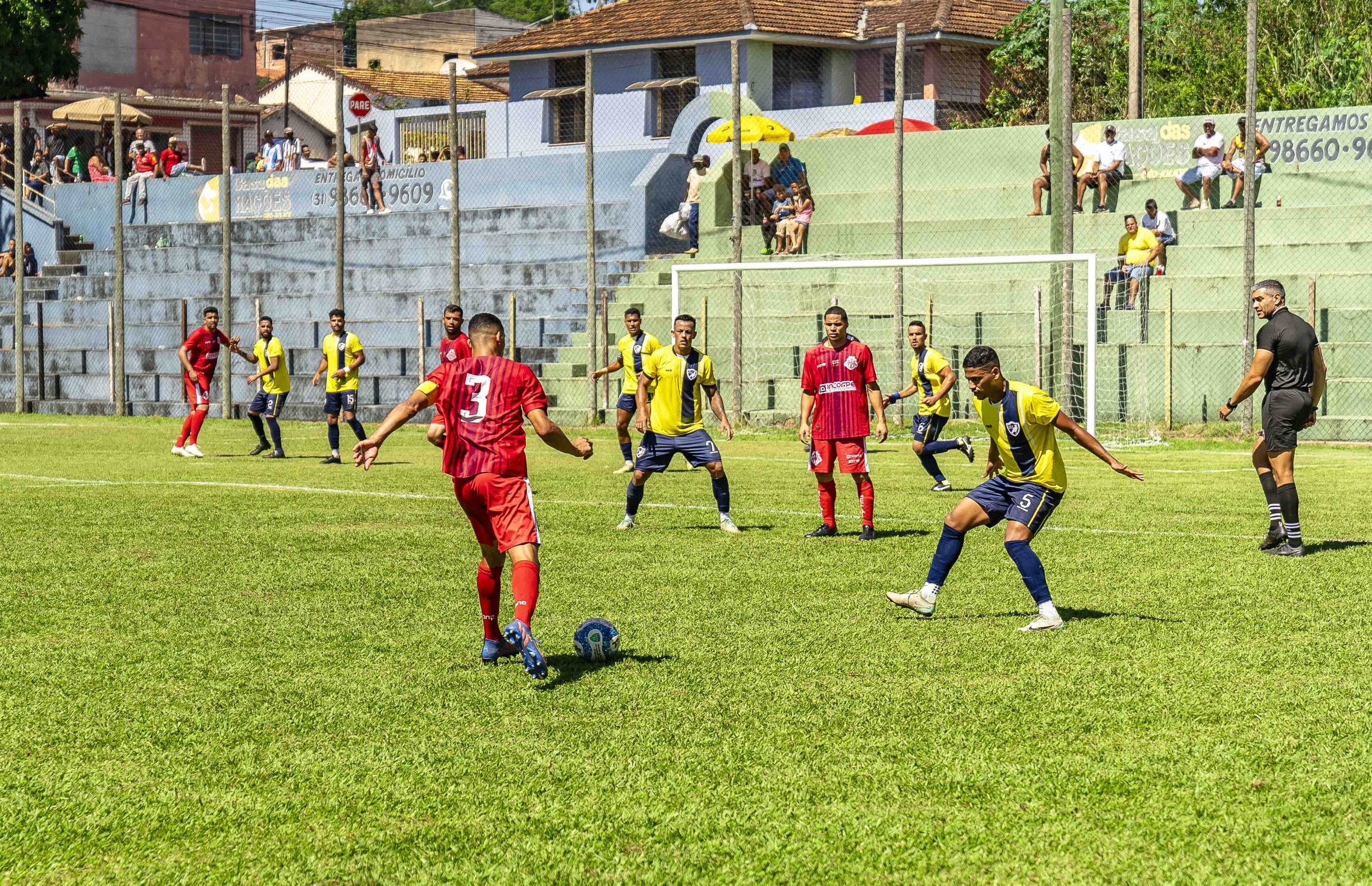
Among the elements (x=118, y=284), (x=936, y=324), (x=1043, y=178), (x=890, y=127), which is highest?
(x=890, y=127)

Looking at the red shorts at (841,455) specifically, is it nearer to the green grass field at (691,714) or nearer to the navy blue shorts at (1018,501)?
the green grass field at (691,714)

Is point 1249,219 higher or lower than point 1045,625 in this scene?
higher

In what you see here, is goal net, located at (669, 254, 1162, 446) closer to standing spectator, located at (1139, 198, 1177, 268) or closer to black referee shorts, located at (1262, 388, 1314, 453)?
standing spectator, located at (1139, 198, 1177, 268)

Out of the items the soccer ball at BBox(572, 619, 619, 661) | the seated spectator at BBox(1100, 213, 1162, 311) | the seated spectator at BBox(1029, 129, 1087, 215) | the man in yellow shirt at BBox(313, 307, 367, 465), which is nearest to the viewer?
the soccer ball at BBox(572, 619, 619, 661)

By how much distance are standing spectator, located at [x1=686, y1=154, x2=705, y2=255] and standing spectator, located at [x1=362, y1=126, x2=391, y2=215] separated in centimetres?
736

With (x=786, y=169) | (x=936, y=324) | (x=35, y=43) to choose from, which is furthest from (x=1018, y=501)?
(x=35, y=43)

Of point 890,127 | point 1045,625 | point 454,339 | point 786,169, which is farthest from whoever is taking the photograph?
point 890,127

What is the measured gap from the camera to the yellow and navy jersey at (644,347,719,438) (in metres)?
14.3

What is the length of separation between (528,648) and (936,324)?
845 inches

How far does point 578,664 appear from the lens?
27.2 ft

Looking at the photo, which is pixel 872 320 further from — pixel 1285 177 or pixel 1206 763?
pixel 1206 763

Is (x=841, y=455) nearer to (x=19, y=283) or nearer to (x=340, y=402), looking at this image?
(x=340, y=402)

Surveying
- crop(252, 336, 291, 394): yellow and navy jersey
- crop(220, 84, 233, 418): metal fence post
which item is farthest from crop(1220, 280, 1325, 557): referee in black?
crop(220, 84, 233, 418): metal fence post

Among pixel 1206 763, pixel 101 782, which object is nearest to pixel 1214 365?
pixel 1206 763
